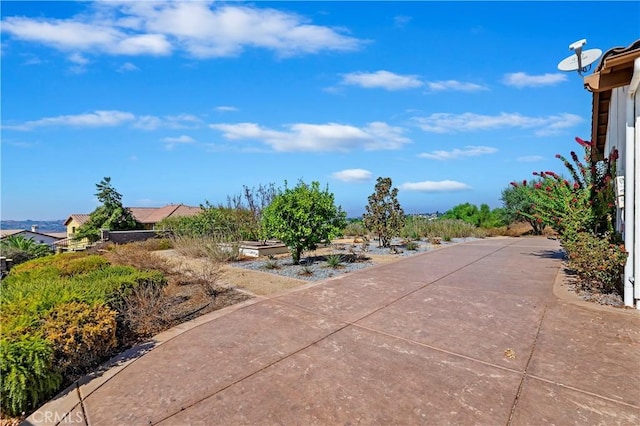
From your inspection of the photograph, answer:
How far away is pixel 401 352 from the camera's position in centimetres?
376

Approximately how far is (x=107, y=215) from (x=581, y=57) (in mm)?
26992

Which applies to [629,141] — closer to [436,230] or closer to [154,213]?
[436,230]

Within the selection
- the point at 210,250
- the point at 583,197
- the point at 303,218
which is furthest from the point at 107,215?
the point at 583,197

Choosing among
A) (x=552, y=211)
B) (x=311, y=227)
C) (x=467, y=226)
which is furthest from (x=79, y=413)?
(x=467, y=226)

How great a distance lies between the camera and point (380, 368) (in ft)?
11.1

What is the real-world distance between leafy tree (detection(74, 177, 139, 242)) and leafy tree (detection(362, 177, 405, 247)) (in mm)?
19546

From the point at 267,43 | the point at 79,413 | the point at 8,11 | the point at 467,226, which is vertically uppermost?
the point at 267,43

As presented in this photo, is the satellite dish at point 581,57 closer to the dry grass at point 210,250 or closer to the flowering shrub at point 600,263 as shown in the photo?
the flowering shrub at point 600,263

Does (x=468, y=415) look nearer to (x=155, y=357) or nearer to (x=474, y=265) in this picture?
(x=155, y=357)

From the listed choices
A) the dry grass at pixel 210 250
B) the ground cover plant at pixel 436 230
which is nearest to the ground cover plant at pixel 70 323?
the dry grass at pixel 210 250

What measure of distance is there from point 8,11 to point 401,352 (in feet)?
25.6

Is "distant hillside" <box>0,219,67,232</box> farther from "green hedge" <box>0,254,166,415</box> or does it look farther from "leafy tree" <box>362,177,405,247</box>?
"green hedge" <box>0,254,166,415</box>
